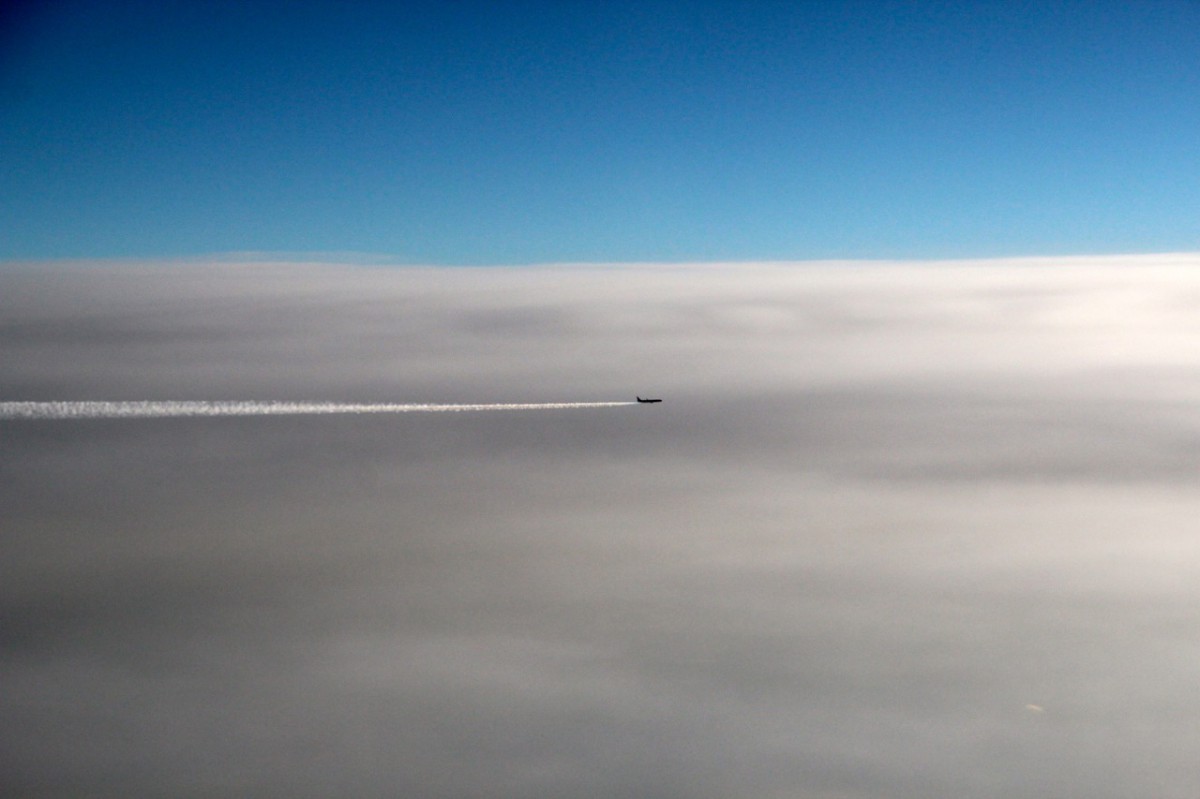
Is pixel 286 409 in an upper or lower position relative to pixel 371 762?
upper

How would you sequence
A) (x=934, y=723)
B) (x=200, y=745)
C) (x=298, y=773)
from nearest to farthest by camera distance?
1. (x=298, y=773)
2. (x=200, y=745)
3. (x=934, y=723)

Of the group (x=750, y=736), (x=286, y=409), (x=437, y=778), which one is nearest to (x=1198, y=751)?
(x=750, y=736)

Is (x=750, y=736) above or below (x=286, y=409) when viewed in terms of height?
below

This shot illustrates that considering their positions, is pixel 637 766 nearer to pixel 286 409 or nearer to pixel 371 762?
pixel 371 762

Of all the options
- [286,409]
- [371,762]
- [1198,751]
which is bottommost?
[371,762]

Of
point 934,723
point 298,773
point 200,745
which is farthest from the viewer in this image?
point 934,723

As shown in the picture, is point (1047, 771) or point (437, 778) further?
point (1047, 771)

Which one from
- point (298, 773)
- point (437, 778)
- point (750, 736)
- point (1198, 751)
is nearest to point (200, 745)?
point (298, 773)

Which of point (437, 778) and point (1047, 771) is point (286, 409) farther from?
point (1047, 771)

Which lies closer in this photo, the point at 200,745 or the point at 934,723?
the point at 200,745
